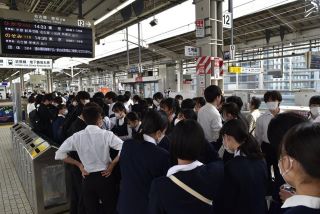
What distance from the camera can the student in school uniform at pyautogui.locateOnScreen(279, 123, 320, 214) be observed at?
2.74 ft

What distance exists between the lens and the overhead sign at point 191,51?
598 cm

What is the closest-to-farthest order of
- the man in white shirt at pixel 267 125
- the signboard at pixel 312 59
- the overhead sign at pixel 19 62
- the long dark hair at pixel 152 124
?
1. the long dark hair at pixel 152 124
2. the man in white shirt at pixel 267 125
3. the overhead sign at pixel 19 62
4. the signboard at pixel 312 59

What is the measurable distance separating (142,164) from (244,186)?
2.16 feet

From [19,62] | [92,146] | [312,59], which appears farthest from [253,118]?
[312,59]

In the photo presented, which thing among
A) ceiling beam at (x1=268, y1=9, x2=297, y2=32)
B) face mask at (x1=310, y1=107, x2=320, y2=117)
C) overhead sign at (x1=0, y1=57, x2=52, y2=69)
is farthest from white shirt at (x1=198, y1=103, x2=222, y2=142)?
ceiling beam at (x1=268, y1=9, x2=297, y2=32)

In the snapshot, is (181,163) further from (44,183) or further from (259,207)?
(44,183)

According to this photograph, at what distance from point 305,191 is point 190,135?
0.72m

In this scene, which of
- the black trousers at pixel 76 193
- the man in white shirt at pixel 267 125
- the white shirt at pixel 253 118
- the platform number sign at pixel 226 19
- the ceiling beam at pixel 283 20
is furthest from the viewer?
the ceiling beam at pixel 283 20

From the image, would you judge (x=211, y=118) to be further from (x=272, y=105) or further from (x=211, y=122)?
(x=272, y=105)

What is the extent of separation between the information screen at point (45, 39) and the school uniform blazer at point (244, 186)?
17.0ft

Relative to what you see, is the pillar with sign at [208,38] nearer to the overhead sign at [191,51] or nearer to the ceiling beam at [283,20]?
the overhead sign at [191,51]

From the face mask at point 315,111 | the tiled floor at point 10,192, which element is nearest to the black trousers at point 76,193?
the tiled floor at point 10,192

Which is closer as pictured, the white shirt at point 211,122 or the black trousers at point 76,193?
the black trousers at point 76,193

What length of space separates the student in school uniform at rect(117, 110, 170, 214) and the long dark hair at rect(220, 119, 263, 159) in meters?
0.45
